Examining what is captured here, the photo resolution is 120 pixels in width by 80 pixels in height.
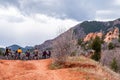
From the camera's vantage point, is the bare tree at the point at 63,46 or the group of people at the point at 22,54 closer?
the bare tree at the point at 63,46

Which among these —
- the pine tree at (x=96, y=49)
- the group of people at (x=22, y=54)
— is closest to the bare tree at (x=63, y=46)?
the group of people at (x=22, y=54)

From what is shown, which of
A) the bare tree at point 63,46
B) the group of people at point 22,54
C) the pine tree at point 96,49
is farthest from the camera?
the pine tree at point 96,49

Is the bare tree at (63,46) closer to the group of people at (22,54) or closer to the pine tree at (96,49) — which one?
the group of people at (22,54)

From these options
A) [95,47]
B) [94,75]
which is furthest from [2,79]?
[95,47]

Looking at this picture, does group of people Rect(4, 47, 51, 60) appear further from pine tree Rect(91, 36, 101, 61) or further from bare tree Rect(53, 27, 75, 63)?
pine tree Rect(91, 36, 101, 61)

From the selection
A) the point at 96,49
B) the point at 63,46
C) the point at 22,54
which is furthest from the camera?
the point at 96,49

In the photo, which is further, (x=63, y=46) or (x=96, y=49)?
(x=96, y=49)

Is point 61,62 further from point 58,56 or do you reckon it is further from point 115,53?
point 115,53

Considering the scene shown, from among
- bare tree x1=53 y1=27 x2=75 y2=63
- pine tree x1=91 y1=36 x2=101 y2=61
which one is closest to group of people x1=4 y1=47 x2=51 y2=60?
bare tree x1=53 y1=27 x2=75 y2=63

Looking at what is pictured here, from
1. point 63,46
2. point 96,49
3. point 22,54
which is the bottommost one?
point 22,54

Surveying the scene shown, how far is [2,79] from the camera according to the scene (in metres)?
29.0

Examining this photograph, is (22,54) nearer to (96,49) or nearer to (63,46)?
(63,46)

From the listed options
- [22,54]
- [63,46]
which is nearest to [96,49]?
[22,54]

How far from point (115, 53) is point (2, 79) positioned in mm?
95589
